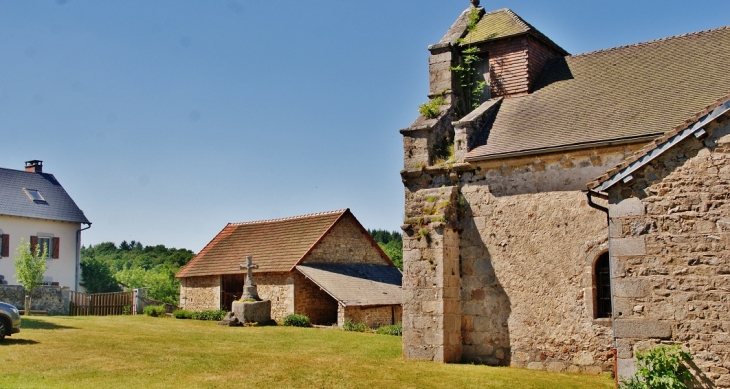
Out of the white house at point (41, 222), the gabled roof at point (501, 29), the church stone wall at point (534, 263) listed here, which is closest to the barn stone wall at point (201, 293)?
the white house at point (41, 222)

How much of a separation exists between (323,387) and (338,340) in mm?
8360

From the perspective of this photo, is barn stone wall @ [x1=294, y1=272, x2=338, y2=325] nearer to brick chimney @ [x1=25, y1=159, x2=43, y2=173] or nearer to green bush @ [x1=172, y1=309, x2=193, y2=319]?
green bush @ [x1=172, y1=309, x2=193, y2=319]

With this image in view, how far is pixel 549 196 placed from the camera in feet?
45.8

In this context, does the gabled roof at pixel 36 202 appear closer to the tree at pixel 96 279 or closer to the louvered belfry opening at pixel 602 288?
the tree at pixel 96 279

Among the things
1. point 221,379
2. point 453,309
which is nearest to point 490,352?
point 453,309

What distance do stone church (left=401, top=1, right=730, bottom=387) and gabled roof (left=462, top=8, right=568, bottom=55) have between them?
8 centimetres

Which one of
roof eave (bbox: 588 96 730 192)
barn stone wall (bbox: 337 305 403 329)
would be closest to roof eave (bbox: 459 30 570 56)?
roof eave (bbox: 588 96 730 192)

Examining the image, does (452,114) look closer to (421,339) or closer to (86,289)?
(421,339)

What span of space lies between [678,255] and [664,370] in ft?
5.43

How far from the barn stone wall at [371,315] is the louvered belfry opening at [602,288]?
13.6 meters

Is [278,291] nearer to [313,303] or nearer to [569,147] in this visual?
[313,303]

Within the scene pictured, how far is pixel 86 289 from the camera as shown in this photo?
48.1 m

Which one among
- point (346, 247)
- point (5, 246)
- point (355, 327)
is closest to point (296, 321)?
point (355, 327)

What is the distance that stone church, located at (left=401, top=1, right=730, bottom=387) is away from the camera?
10.3 m
